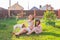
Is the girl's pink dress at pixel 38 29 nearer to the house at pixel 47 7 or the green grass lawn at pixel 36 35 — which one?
the green grass lawn at pixel 36 35

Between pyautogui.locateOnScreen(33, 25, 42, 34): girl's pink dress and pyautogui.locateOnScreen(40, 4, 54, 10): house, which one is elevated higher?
pyautogui.locateOnScreen(40, 4, 54, 10): house

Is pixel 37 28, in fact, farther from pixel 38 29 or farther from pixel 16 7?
pixel 16 7

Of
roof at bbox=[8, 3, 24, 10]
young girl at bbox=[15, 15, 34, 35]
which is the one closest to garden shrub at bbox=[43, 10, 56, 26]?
young girl at bbox=[15, 15, 34, 35]

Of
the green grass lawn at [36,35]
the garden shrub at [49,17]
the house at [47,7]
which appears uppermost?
the house at [47,7]

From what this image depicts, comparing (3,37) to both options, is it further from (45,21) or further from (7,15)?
(45,21)

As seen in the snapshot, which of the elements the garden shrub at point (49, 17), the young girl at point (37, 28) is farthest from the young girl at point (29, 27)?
the garden shrub at point (49, 17)

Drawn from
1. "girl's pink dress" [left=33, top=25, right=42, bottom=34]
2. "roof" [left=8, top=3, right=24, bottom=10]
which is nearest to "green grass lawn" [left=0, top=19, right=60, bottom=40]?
"girl's pink dress" [left=33, top=25, right=42, bottom=34]

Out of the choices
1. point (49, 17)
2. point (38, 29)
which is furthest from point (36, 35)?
point (49, 17)

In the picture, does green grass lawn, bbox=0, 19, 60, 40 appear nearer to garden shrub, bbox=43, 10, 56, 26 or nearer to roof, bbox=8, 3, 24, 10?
garden shrub, bbox=43, 10, 56, 26

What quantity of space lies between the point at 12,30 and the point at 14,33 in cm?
4

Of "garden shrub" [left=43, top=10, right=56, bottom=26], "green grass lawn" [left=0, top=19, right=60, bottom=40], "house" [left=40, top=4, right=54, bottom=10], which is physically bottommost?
"green grass lawn" [left=0, top=19, right=60, bottom=40]

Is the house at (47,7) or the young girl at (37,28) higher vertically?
the house at (47,7)

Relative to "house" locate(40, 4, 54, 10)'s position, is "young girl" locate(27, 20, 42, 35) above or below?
below

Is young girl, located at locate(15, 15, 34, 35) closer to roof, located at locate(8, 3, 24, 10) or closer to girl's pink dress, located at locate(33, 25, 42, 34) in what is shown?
girl's pink dress, located at locate(33, 25, 42, 34)
